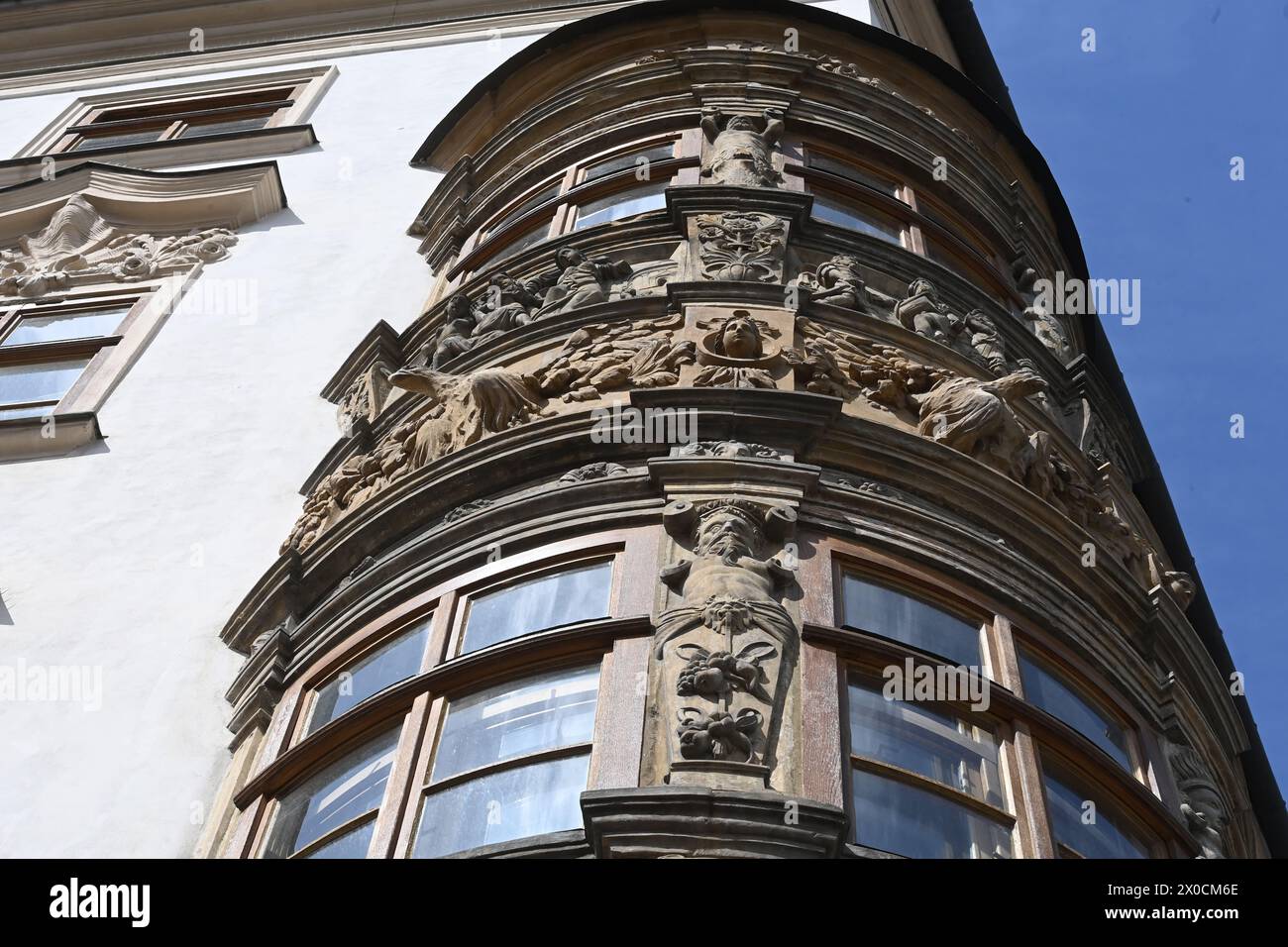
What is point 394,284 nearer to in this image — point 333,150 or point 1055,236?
point 333,150

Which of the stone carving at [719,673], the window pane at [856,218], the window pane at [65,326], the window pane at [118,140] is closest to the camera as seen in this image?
the stone carving at [719,673]

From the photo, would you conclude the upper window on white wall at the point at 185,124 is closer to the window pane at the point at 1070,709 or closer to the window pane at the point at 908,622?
the window pane at the point at 908,622

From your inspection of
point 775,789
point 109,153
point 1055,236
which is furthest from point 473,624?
point 109,153

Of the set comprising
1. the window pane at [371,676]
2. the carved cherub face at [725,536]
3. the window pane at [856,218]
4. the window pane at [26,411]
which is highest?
the window pane at [856,218]

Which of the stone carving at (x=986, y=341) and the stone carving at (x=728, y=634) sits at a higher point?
the stone carving at (x=986, y=341)

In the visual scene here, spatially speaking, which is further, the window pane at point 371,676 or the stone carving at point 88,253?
the stone carving at point 88,253

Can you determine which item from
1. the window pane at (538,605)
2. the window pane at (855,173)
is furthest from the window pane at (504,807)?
the window pane at (855,173)

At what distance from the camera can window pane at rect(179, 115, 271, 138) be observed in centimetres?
2075

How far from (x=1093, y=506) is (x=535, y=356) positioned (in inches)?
136

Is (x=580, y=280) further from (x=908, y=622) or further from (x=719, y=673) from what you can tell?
(x=719, y=673)

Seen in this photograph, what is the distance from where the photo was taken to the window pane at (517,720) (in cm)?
758

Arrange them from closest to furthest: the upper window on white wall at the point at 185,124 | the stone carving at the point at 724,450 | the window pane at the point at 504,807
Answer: the window pane at the point at 504,807 → the stone carving at the point at 724,450 → the upper window on white wall at the point at 185,124

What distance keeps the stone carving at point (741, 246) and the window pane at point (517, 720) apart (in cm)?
371

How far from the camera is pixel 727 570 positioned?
8.06 m
